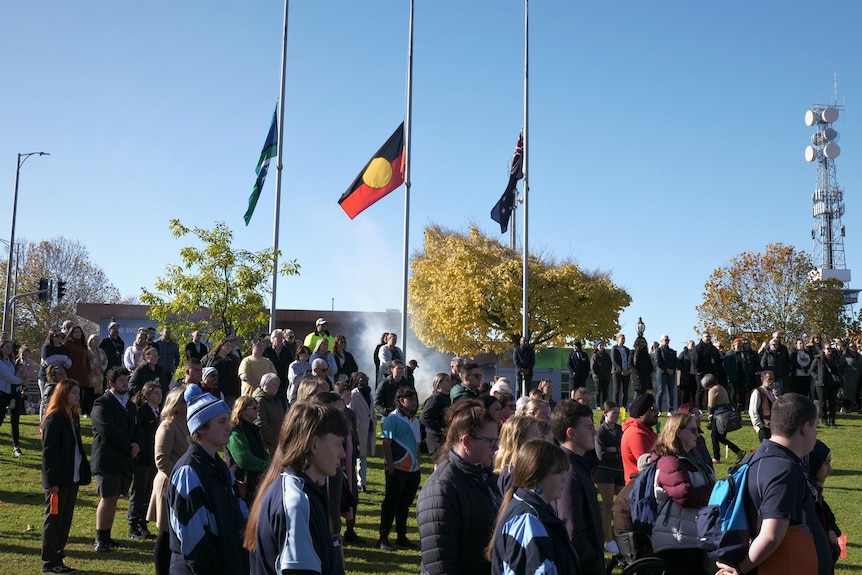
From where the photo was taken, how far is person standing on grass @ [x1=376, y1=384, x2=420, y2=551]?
10438mm

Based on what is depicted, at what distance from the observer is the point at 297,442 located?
4.29 m

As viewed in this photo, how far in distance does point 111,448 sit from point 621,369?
1593 centimetres

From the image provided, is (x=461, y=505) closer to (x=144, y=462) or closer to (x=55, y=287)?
(x=144, y=462)

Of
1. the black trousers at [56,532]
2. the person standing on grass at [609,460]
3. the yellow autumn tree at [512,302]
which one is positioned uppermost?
the yellow autumn tree at [512,302]

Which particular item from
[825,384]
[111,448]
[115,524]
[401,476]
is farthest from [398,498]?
[825,384]

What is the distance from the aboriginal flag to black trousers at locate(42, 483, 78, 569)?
47.2 ft

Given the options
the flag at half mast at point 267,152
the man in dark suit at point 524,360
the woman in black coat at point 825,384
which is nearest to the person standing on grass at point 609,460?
the man in dark suit at point 524,360

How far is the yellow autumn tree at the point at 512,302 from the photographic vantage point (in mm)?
41125

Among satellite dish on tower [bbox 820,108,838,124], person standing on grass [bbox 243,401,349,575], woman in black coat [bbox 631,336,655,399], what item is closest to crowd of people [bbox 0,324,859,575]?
person standing on grass [bbox 243,401,349,575]

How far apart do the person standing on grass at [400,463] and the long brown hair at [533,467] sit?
5.85m

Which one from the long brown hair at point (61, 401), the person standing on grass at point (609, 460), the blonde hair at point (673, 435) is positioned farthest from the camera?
the person standing on grass at point (609, 460)

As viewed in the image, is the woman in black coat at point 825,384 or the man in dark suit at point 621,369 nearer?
the woman in black coat at point 825,384

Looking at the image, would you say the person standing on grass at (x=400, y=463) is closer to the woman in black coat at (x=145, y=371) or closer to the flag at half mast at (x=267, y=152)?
the woman in black coat at (x=145, y=371)

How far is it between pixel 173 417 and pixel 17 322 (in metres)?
54.7
